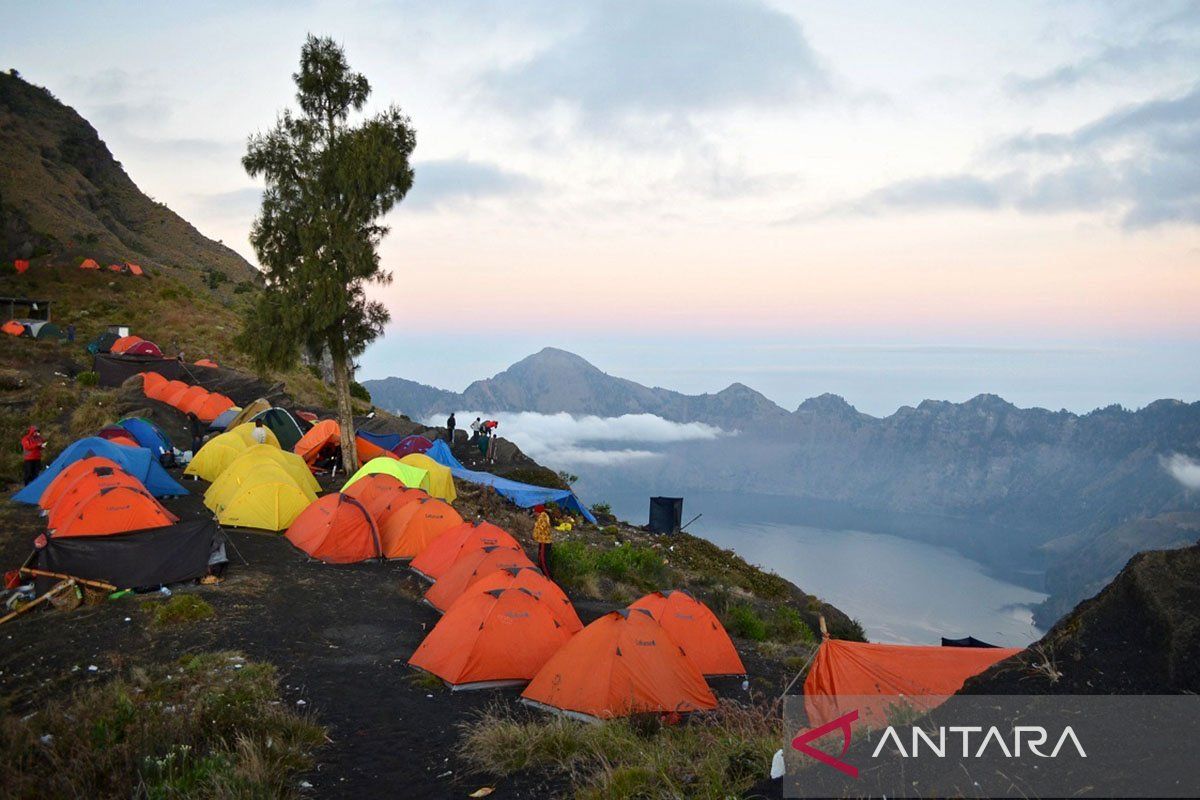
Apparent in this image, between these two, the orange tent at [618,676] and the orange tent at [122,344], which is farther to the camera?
the orange tent at [122,344]

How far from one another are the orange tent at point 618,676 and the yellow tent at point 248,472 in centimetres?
1183

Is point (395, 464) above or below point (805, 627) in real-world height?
above

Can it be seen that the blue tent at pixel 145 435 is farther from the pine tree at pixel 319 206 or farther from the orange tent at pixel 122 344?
the orange tent at pixel 122 344

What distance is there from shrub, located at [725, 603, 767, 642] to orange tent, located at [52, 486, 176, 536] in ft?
42.9

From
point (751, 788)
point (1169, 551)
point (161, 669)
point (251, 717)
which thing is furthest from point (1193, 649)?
point (161, 669)

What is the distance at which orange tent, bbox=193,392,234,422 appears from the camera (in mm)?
30562

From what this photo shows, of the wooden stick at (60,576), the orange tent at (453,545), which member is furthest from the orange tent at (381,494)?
the wooden stick at (60,576)

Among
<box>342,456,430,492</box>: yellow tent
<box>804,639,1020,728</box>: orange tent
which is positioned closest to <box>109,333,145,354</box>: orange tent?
<box>342,456,430,492</box>: yellow tent

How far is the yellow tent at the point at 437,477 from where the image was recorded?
77.3 feet

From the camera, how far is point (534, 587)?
12125 mm

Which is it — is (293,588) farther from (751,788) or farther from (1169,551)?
(1169,551)

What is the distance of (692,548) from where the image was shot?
28.6 m

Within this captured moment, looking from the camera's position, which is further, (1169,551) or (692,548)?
(692,548)

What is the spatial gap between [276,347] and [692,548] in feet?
52.9
